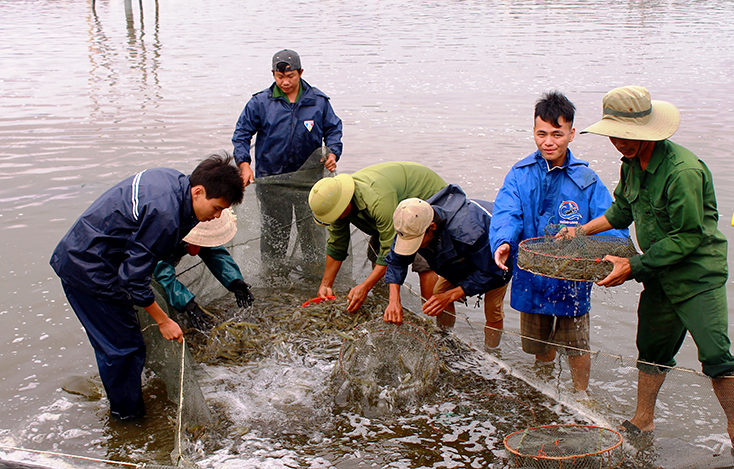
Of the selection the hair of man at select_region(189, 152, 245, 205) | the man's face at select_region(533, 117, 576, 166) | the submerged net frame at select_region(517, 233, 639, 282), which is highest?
the man's face at select_region(533, 117, 576, 166)

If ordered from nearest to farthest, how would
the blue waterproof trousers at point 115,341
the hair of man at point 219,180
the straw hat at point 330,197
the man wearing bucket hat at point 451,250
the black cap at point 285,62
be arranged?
the hair of man at point 219,180, the blue waterproof trousers at point 115,341, the man wearing bucket hat at point 451,250, the straw hat at point 330,197, the black cap at point 285,62

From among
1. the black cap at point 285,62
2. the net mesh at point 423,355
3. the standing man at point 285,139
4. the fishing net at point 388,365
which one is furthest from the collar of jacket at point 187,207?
the black cap at point 285,62

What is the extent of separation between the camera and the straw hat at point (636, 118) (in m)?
3.04

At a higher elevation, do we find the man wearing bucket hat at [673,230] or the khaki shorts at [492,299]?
the man wearing bucket hat at [673,230]

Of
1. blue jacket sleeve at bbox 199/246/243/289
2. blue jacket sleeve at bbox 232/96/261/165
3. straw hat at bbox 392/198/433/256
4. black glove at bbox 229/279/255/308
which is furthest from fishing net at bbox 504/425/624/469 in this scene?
blue jacket sleeve at bbox 232/96/261/165

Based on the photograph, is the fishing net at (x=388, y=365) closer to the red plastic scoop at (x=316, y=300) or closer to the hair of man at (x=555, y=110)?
the red plastic scoop at (x=316, y=300)

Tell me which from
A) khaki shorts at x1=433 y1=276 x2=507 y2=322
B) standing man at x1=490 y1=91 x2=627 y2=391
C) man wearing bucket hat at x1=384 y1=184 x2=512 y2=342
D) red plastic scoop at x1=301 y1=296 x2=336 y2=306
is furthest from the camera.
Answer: red plastic scoop at x1=301 y1=296 x2=336 y2=306

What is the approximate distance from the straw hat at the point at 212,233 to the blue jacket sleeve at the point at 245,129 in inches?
49.7

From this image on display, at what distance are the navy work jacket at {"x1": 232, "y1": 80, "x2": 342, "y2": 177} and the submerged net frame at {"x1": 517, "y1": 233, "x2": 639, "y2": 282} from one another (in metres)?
2.74

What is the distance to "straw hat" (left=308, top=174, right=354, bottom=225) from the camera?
13.8ft

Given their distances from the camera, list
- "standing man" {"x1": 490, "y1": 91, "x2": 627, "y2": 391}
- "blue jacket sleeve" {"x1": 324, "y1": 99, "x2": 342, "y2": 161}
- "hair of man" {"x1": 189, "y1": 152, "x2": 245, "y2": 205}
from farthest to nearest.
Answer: "blue jacket sleeve" {"x1": 324, "y1": 99, "x2": 342, "y2": 161} < "standing man" {"x1": 490, "y1": 91, "x2": 627, "y2": 391} < "hair of man" {"x1": 189, "y1": 152, "x2": 245, "y2": 205}

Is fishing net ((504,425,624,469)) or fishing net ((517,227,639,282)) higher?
fishing net ((517,227,639,282))

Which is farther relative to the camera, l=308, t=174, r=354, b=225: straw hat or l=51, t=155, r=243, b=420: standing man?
l=308, t=174, r=354, b=225: straw hat

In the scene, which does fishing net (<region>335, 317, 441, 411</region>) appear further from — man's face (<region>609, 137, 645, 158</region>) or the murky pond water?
man's face (<region>609, 137, 645, 158</region>)
